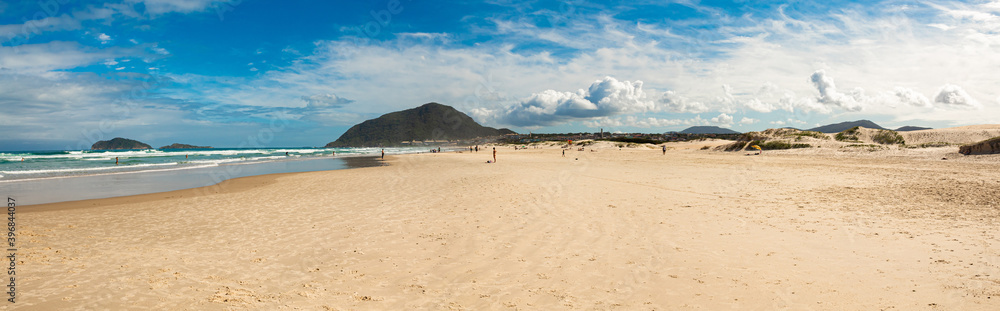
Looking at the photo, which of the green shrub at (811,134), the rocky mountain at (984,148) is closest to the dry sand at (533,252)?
the rocky mountain at (984,148)

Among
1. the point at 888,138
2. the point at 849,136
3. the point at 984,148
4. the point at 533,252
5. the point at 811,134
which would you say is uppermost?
the point at 811,134

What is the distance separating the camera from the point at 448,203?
1238 centimetres

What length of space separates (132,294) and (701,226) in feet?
33.0

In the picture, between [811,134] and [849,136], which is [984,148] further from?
[849,136]

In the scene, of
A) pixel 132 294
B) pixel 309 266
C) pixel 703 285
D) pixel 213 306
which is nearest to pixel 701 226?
pixel 703 285

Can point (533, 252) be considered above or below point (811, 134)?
below

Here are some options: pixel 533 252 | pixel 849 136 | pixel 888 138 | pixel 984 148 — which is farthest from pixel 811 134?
pixel 533 252

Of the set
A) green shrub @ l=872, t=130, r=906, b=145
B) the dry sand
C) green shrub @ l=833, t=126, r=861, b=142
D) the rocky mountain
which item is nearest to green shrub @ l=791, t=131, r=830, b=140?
green shrub @ l=833, t=126, r=861, b=142

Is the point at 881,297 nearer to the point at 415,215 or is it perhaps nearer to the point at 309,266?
the point at 309,266

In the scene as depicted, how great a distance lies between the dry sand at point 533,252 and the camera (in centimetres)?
503

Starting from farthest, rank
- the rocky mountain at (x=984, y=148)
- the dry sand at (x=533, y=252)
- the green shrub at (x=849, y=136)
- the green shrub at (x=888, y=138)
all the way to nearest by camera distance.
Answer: the green shrub at (x=849, y=136) → the green shrub at (x=888, y=138) → the rocky mountain at (x=984, y=148) → the dry sand at (x=533, y=252)

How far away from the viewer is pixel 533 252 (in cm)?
707

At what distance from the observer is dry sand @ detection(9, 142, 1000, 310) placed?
16.5 ft

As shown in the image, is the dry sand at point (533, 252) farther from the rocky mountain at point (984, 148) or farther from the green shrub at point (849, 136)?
the green shrub at point (849, 136)
